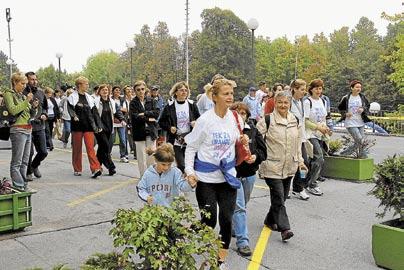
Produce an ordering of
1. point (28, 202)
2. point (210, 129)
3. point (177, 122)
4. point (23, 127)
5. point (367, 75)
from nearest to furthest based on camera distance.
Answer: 1. point (210, 129)
2. point (28, 202)
3. point (23, 127)
4. point (177, 122)
5. point (367, 75)

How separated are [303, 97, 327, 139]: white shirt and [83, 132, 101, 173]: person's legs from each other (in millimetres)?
4107

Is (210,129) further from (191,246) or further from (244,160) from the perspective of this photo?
(191,246)

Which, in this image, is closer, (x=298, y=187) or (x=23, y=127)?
(x=23, y=127)

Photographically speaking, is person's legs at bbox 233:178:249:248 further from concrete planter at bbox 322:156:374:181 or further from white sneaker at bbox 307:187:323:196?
concrete planter at bbox 322:156:374:181

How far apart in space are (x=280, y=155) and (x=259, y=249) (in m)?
1.12

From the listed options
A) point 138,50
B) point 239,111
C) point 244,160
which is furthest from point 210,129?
point 138,50

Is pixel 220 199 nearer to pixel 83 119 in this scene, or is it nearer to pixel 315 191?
pixel 315 191

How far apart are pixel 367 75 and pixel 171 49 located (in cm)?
2586

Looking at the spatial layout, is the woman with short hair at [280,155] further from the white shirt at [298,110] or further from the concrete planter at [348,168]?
the concrete planter at [348,168]

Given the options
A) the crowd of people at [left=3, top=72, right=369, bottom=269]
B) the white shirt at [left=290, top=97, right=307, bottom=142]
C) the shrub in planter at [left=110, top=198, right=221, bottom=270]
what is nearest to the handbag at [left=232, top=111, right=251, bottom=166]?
the crowd of people at [left=3, top=72, right=369, bottom=269]

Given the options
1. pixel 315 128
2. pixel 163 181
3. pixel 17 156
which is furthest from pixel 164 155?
pixel 315 128

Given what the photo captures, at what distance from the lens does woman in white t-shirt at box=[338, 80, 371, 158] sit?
9195 mm

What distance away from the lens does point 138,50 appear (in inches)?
2886

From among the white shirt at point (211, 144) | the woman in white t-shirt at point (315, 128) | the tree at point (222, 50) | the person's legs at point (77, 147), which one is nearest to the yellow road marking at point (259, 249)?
the white shirt at point (211, 144)
